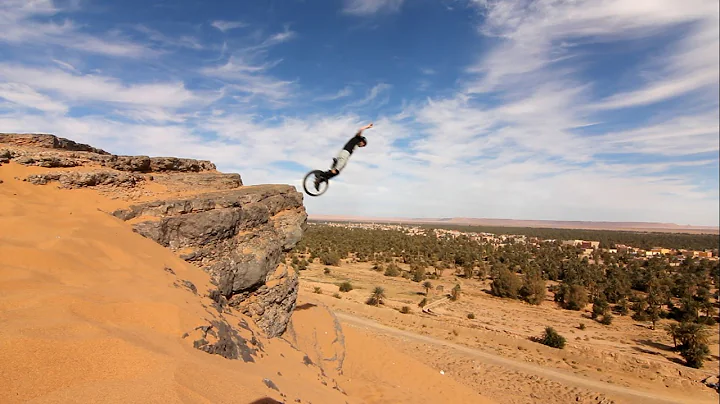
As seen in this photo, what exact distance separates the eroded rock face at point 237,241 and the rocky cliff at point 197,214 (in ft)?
0.07

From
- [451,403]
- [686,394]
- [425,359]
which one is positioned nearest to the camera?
[451,403]

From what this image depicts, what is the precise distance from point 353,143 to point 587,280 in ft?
135

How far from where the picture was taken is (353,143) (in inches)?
428

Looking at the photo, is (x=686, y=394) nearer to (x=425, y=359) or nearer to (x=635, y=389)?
(x=635, y=389)

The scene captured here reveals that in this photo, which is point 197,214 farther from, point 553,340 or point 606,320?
point 606,320

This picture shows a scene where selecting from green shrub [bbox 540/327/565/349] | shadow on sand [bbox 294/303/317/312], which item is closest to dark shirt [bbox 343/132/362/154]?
shadow on sand [bbox 294/303/317/312]

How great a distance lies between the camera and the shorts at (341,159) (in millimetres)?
10898

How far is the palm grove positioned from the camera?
29406mm

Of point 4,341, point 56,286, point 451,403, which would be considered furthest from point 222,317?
point 451,403

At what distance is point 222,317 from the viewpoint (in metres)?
7.15

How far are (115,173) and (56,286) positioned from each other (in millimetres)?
5199

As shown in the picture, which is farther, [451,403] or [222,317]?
[451,403]

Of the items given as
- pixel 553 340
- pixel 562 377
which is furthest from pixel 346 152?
pixel 553 340

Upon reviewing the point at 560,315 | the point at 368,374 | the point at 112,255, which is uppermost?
the point at 112,255
